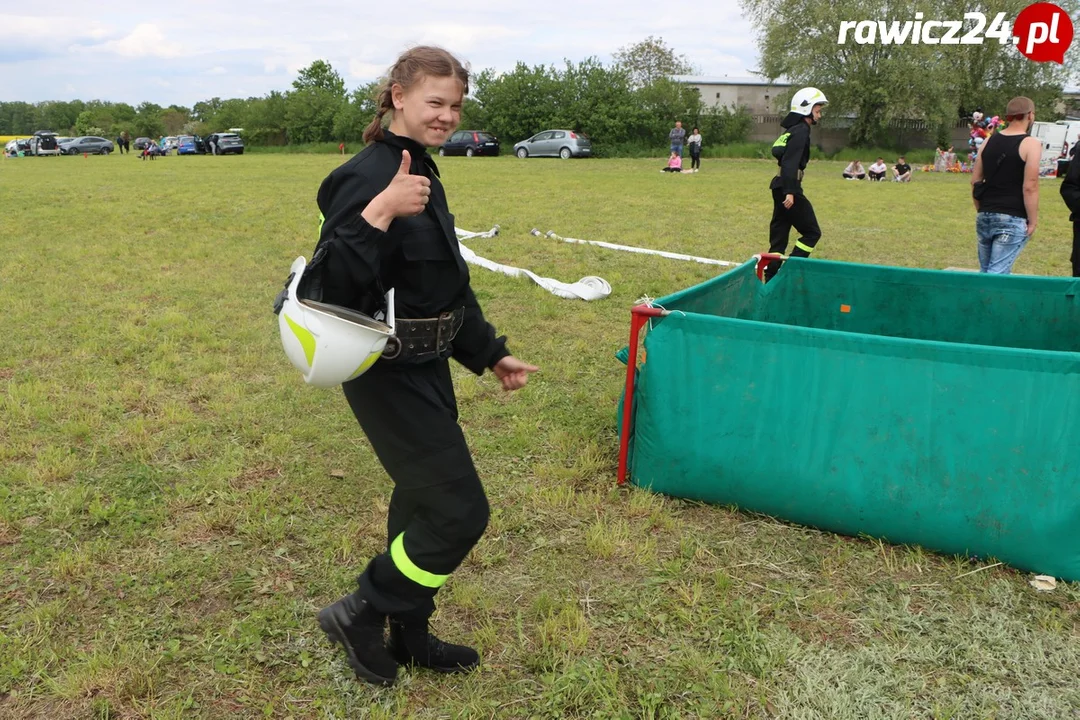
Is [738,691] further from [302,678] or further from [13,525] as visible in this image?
[13,525]

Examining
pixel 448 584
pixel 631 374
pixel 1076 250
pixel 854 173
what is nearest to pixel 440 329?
pixel 448 584

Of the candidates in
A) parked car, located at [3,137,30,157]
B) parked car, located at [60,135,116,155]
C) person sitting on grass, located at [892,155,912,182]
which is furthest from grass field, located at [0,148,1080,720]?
parked car, located at [60,135,116,155]

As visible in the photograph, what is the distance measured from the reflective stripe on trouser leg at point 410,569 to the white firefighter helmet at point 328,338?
2.03ft

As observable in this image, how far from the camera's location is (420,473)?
7.74 feet

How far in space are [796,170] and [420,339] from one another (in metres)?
6.36

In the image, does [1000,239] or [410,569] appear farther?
[1000,239]

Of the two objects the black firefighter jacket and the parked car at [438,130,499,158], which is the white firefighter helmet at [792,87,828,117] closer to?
the black firefighter jacket

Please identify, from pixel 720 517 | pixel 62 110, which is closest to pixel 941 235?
pixel 720 517

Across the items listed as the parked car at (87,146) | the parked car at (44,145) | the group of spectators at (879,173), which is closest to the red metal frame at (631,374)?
the group of spectators at (879,173)

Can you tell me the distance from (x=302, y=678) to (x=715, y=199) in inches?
641

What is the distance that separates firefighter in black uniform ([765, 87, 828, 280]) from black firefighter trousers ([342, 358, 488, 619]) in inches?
231

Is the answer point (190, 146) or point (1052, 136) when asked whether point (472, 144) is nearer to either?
point (190, 146)

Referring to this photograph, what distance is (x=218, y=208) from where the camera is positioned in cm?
1536

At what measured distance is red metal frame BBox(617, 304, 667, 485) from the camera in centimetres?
374
